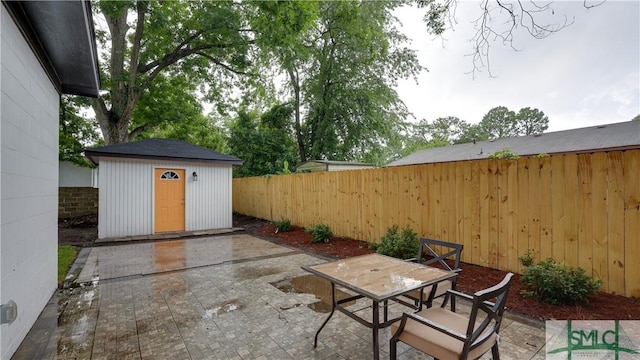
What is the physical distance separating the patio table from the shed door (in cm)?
765

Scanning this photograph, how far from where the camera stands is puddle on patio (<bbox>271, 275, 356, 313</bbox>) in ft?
10.9

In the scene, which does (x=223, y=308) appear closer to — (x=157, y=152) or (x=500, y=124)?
(x=157, y=152)

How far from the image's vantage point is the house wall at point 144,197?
7.72 metres

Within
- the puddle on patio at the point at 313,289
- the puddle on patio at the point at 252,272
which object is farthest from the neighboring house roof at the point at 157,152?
the puddle on patio at the point at 313,289

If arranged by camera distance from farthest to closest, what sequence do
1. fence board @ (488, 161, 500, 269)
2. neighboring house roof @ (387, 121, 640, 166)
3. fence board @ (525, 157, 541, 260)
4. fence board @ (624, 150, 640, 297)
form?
neighboring house roof @ (387, 121, 640, 166)
fence board @ (488, 161, 500, 269)
fence board @ (525, 157, 541, 260)
fence board @ (624, 150, 640, 297)

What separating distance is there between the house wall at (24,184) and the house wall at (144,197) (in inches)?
186

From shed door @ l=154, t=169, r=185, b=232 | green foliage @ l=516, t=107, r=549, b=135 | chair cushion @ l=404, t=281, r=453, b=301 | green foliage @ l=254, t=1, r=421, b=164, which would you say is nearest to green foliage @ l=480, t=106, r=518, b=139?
green foliage @ l=516, t=107, r=549, b=135

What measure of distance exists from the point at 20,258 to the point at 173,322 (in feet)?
4.87

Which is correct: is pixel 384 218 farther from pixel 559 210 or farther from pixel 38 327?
pixel 38 327

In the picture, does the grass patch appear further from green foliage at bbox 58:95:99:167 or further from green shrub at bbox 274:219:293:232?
green foliage at bbox 58:95:99:167

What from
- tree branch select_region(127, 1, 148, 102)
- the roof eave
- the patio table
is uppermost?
tree branch select_region(127, 1, 148, 102)

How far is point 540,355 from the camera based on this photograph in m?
2.25

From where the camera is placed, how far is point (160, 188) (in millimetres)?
8539

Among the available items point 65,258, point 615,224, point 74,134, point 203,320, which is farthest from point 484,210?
point 74,134
